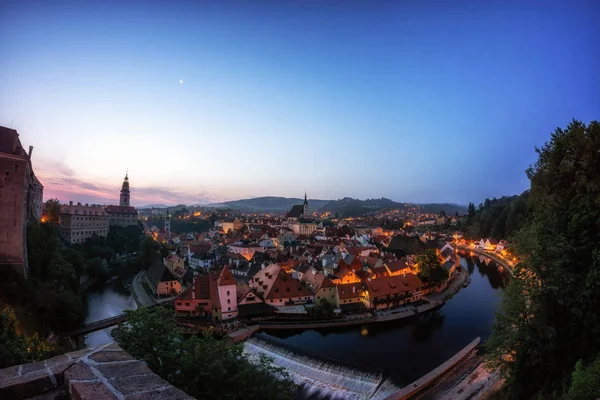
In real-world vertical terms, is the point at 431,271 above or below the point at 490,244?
above

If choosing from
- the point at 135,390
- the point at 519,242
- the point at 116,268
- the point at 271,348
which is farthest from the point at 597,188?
the point at 116,268

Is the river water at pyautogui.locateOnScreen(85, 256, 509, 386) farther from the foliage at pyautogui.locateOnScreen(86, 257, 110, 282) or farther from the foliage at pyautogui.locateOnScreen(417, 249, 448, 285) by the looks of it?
the foliage at pyautogui.locateOnScreen(86, 257, 110, 282)

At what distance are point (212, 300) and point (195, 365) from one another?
17.6 meters

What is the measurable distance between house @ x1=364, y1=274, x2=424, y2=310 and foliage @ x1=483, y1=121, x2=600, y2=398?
12.3 metres

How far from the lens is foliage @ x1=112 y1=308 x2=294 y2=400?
17.1 feet

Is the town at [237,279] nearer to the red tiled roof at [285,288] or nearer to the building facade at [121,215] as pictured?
the red tiled roof at [285,288]

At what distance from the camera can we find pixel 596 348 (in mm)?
9570

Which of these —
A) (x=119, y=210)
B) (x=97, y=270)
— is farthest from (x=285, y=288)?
(x=119, y=210)

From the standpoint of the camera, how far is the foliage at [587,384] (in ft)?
24.4

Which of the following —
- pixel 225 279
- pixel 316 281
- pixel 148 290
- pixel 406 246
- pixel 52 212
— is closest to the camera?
pixel 225 279

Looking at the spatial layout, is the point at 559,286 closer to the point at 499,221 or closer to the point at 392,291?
the point at 392,291

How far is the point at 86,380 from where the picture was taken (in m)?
2.33

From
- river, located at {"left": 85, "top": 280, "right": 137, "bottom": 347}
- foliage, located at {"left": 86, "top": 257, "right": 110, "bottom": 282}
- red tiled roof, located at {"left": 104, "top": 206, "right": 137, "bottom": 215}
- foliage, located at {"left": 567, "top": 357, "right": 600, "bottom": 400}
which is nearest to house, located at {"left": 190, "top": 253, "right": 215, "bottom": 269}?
river, located at {"left": 85, "top": 280, "right": 137, "bottom": 347}

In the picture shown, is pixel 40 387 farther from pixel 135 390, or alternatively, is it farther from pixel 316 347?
pixel 316 347
